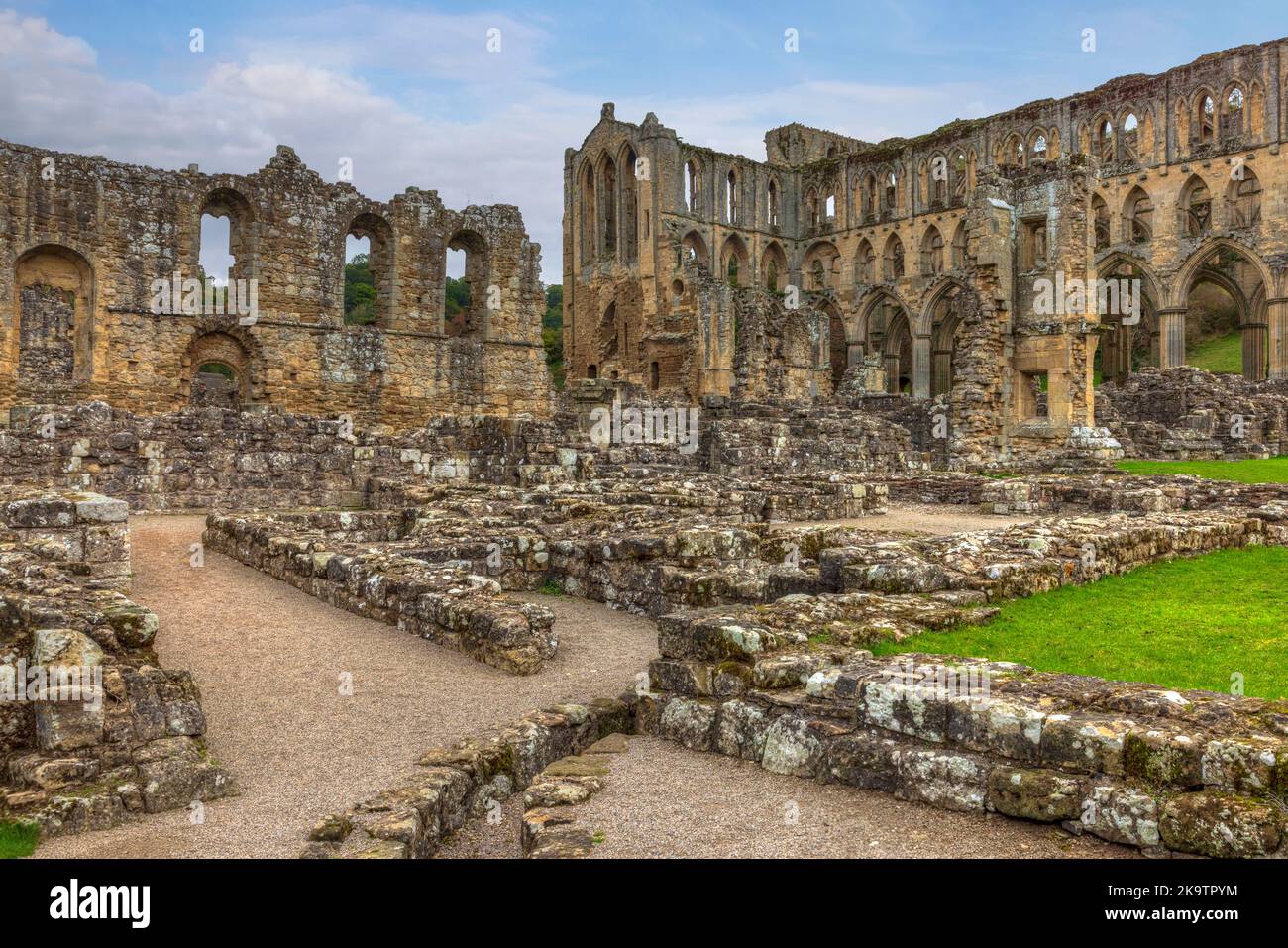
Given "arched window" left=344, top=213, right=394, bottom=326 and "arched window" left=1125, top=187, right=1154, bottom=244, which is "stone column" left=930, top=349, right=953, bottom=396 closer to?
"arched window" left=1125, top=187, right=1154, bottom=244

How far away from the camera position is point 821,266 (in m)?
53.2

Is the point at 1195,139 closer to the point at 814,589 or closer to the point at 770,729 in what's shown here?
the point at 814,589

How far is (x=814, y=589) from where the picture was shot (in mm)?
8266

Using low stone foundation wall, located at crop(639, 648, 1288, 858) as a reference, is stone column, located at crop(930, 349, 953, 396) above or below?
above

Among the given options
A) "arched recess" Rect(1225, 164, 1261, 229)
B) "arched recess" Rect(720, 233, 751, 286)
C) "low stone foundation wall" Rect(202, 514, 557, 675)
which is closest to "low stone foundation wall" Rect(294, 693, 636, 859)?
"low stone foundation wall" Rect(202, 514, 557, 675)

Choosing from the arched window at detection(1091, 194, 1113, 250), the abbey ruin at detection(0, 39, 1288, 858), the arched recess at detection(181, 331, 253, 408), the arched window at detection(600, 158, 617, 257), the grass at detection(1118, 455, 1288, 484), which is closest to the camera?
the abbey ruin at detection(0, 39, 1288, 858)

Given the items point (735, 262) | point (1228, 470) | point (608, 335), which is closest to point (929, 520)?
point (1228, 470)

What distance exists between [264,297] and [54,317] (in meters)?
4.50

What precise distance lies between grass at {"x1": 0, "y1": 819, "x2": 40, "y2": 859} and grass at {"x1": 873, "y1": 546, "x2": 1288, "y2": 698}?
431cm

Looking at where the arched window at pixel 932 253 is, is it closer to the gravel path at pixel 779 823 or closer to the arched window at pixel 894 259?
the arched window at pixel 894 259

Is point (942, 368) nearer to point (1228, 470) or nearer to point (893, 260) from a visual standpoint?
point (893, 260)

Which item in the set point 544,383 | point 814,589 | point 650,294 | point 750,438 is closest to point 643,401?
point 544,383

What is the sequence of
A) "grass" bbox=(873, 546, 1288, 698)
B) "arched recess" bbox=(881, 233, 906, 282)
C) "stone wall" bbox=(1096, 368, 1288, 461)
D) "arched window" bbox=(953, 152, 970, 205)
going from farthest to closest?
"arched recess" bbox=(881, 233, 906, 282) < "arched window" bbox=(953, 152, 970, 205) < "stone wall" bbox=(1096, 368, 1288, 461) < "grass" bbox=(873, 546, 1288, 698)

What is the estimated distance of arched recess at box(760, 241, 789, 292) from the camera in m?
52.3
